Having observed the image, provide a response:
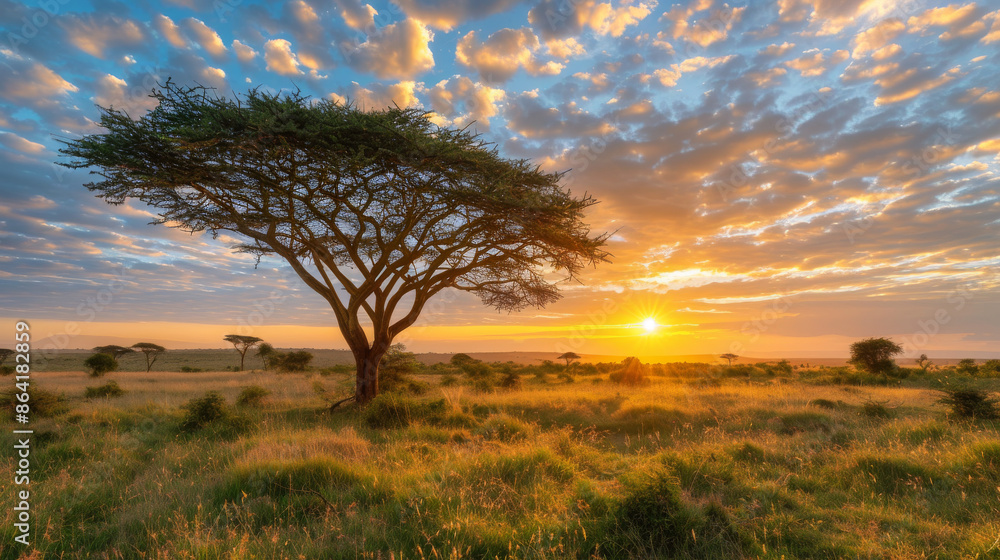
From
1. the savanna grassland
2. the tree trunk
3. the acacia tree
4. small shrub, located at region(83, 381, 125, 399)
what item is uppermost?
the acacia tree

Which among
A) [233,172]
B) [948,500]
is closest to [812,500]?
[948,500]

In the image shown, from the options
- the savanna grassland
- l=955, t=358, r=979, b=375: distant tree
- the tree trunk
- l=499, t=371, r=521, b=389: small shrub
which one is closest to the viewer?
the savanna grassland

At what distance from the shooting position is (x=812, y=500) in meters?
6.17

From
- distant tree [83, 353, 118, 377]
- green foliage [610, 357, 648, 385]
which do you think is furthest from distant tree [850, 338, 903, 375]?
distant tree [83, 353, 118, 377]

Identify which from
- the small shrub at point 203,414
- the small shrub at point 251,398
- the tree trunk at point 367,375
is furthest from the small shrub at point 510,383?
the small shrub at point 203,414

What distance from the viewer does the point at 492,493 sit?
5859mm

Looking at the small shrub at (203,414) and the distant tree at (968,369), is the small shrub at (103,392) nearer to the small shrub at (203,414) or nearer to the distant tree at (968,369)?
the small shrub at (203,414)

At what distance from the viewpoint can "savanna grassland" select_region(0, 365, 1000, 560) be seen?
446 cm

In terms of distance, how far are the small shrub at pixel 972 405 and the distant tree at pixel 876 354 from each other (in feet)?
91.0

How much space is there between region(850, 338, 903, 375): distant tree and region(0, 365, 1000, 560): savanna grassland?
99.4 feet

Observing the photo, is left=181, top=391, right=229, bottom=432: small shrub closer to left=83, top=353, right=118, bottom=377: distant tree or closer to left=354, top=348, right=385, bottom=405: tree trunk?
left=354, top=348, right=385, bottom=405: tree trunk

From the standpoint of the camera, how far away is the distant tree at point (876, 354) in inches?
1356

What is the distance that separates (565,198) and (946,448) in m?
9.89

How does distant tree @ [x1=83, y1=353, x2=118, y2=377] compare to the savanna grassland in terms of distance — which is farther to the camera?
distant tree @ [x1=83, y1=353, x2=118, y2=377]
